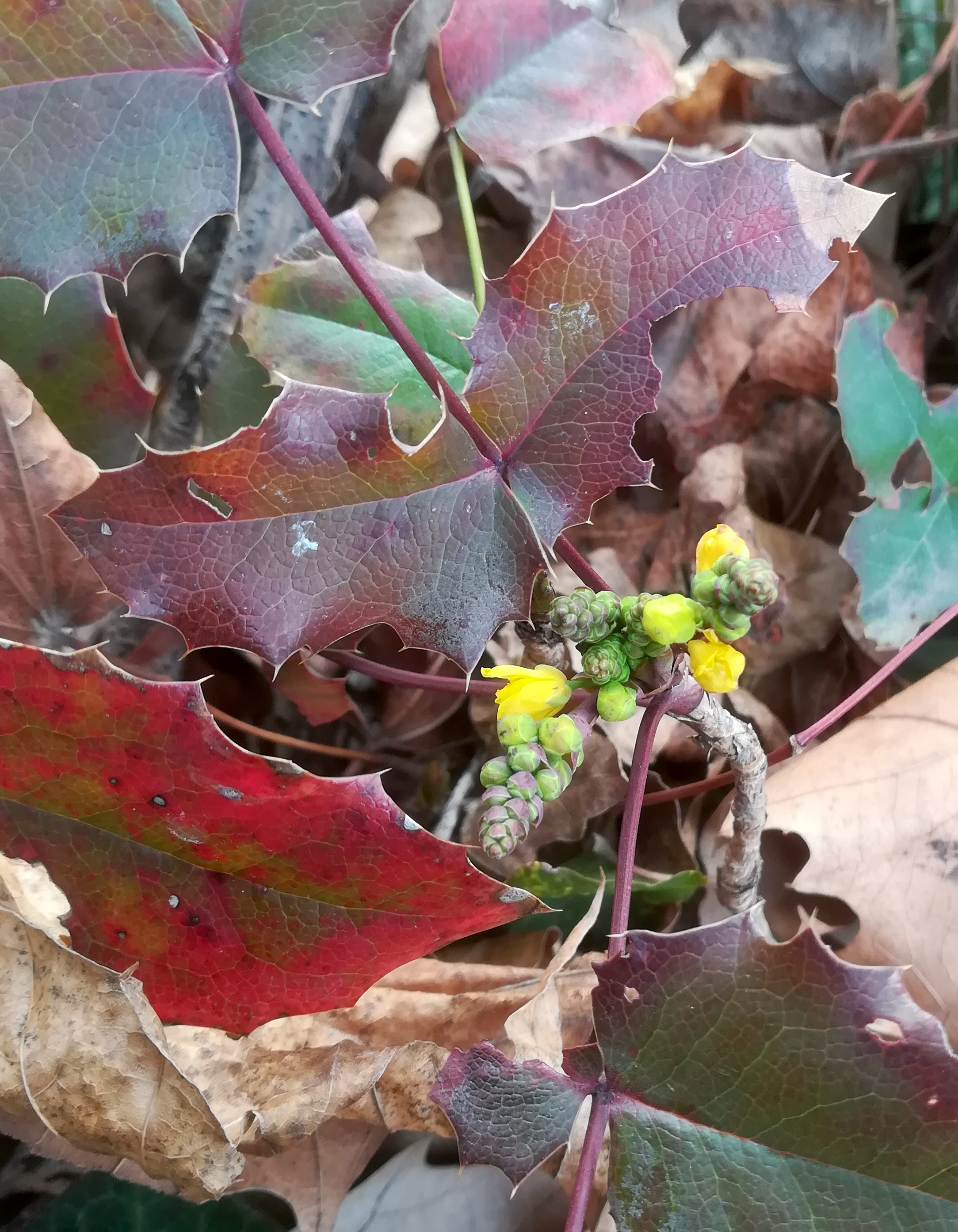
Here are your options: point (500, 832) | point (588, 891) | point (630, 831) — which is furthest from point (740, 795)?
point (500, 832)

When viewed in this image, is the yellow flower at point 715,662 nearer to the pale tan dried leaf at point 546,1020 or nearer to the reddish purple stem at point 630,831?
the reddish purple stem at point 630,831

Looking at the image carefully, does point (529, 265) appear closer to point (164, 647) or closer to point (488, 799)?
point (488, 799)

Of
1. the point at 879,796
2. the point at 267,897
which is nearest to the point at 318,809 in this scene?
the point at 267,897

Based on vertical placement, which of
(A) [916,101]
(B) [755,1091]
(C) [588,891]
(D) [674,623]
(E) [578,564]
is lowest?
(C) [588,891]

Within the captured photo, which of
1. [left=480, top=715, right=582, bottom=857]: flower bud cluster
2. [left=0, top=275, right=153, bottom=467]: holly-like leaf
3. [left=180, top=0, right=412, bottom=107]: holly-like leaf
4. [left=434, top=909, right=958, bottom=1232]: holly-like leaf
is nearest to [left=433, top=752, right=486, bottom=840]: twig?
[left=434, top=909, right=958, bottom=1232]: holly-like leaf

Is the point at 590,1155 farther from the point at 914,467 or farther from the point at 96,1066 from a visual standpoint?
the point at 914,467
